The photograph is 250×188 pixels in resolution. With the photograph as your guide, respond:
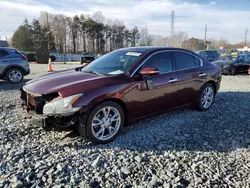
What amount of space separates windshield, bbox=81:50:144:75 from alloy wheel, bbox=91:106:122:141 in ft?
2.42

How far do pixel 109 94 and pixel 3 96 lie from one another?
184 inches

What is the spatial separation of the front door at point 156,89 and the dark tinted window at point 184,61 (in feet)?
0.72

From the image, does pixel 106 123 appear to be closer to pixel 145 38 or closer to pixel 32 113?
pixel 32 113

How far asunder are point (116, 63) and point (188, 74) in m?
1.67

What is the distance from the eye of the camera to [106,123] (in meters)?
3.38

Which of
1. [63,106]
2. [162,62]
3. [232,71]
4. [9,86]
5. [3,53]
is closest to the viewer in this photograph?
[63,106]

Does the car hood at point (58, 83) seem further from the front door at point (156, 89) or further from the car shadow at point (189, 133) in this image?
the car shadow at point (189, 133)

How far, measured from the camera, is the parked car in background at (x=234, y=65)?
44.2 feet

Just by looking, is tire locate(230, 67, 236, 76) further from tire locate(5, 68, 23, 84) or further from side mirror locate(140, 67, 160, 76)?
tire locate(5, 68, 23, 84)

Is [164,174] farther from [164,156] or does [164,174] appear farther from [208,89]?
[208,89]

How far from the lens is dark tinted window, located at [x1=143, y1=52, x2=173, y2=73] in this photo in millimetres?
3937

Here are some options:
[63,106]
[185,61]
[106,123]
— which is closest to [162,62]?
[185,61]

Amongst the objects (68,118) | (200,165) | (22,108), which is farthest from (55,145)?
(200,165)

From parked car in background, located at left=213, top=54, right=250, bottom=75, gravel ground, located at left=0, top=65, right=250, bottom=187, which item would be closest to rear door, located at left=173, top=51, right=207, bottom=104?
gravel ground, located at left=0, top=65, right=250, bottom=187
